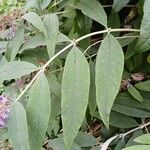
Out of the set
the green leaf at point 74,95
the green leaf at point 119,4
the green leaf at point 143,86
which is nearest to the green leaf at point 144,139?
the green leaf at point 74,95

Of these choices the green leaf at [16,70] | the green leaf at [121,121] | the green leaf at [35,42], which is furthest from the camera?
the green leaf at [121,121]

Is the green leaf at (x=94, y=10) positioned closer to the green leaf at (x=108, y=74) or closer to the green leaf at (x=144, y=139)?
the green leaf at (x=108, y=74)

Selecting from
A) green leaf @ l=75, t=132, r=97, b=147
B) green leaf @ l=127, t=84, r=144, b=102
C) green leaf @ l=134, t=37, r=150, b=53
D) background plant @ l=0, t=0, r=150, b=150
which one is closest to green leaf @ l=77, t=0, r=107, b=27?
background plant @ l=0, t=0, r=150, b=150

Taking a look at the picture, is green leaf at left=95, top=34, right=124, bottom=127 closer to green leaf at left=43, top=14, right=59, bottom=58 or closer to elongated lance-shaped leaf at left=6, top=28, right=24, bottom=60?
green leaf at left=43, top=14, right=59, bottom=58

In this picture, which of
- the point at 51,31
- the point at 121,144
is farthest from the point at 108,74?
the point at 121,144

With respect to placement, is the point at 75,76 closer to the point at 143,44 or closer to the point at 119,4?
the point at 143,44

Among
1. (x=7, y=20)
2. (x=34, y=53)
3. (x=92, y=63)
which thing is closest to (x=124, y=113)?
(x=92, y=63)
